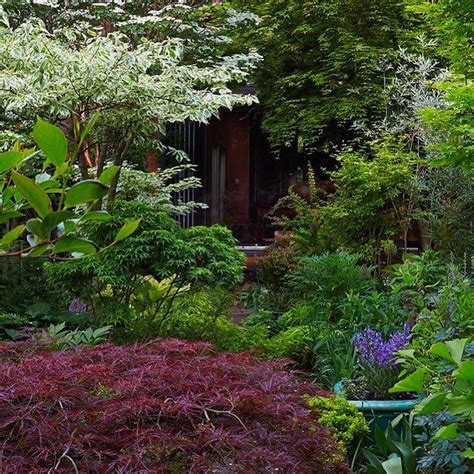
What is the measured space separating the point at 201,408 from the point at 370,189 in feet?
22.5

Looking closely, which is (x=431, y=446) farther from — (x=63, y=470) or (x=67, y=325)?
(x=67, y=325)

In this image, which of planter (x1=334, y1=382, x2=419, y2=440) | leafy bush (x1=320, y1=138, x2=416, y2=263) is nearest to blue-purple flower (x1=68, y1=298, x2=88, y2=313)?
planter (x1=334, y1=382, x2=419, y2=440)

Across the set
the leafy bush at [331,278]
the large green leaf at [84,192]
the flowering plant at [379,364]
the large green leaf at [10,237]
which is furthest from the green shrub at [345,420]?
the leafy bush at [331,278]

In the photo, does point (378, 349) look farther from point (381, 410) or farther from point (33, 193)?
point (33, 193)

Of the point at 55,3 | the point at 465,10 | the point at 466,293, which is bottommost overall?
the point at 466,293

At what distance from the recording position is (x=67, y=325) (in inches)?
199

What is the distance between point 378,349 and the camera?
12.4 ft

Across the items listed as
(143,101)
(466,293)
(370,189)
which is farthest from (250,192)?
(466,293)

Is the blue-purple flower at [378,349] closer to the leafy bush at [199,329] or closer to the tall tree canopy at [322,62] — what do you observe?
the leafy bush at [199,329]

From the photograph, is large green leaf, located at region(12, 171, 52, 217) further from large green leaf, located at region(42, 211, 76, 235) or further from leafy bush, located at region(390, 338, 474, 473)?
leafy bush, located at region(390, 338, 474, 473)

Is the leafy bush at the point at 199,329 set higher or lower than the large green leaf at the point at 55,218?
lower

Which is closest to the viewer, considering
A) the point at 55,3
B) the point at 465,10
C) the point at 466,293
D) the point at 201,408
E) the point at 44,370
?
the point at 201,408

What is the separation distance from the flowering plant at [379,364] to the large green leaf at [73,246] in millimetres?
2824

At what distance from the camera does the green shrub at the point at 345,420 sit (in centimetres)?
304
